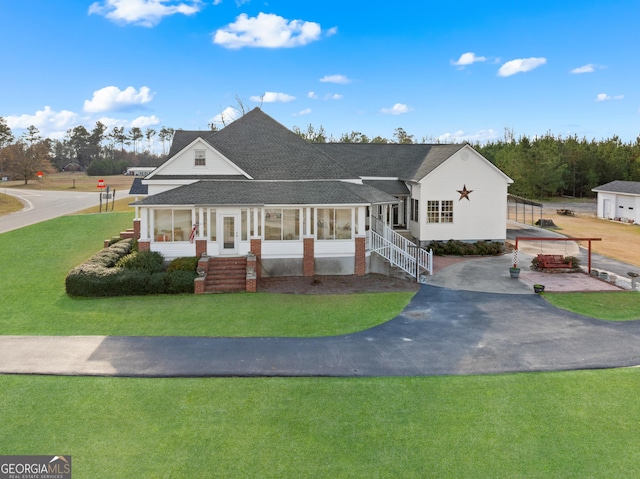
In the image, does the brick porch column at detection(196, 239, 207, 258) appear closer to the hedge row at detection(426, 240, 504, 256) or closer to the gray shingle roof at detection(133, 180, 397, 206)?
the gray shingle roof at detection(133, 180, 397, 206)

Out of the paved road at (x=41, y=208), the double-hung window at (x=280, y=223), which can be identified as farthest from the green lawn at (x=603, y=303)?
the paved road at (x=41, y=208)

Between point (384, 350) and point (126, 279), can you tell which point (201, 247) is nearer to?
point (126, 279)

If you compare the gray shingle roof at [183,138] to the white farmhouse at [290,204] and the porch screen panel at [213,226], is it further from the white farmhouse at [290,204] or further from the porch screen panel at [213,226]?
the porch screen panel at [213,226]

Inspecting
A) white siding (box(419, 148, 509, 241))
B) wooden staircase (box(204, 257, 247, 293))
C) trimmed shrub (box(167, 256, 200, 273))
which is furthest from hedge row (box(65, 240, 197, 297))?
white siding (box(419, 148, 509, 241))

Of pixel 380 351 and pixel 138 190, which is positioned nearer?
pixel 380 351

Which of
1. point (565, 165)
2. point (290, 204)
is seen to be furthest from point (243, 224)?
point (565, 165)
